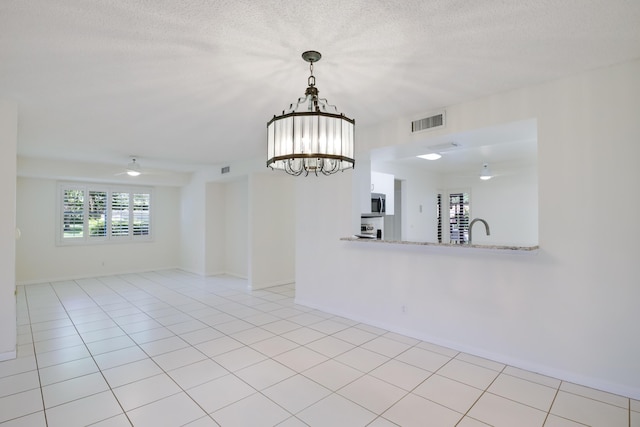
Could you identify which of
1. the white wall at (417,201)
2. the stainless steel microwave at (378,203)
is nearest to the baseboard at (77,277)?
the stainless steel microwave at (378,203)

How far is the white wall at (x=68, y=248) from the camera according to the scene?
663 centimetres

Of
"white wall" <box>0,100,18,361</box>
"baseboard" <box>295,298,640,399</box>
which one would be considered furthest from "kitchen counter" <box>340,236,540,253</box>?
Answer: "white wall" <box>0,100,18,361</box>

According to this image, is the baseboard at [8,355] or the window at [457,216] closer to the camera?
the baseboard at [8,355]

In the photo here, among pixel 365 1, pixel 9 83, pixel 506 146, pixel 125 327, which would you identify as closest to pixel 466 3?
pixel 365 1

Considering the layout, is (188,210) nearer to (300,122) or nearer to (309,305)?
(309,305)

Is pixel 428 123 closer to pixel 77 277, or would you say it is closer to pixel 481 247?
pixel 481 247

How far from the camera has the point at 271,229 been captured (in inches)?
257

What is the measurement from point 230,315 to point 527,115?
417 cm

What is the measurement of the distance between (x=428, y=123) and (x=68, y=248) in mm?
7761

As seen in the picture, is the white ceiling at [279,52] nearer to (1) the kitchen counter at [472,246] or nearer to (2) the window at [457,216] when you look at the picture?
(1) the kitchen counter at [472,246]

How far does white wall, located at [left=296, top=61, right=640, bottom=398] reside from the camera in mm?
2467

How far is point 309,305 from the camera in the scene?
16.2 feet

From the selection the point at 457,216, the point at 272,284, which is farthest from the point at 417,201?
the point at 272,284

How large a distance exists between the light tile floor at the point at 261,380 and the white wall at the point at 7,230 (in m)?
0.26
